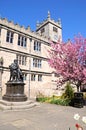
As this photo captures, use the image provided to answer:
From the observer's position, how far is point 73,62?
45.2ft

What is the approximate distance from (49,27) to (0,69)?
18607 mm

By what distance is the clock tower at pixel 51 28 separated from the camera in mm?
32550

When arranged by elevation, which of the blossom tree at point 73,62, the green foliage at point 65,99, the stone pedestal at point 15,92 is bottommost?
the green foliage at point 65,99

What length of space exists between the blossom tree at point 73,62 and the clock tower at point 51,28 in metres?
17.5

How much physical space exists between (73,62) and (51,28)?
834 inches

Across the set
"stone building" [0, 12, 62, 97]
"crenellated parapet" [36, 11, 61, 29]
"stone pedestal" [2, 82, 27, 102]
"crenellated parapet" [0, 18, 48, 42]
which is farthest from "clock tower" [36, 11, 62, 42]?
"stone pedestal" [2, 82, 27, 102]

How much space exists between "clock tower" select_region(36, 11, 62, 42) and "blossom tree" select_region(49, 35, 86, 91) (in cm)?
1748

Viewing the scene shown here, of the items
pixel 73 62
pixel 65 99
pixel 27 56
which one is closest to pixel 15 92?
pixel 65 99

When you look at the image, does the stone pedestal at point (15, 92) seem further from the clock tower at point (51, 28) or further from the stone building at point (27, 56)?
the clock tower at point (51, 28)

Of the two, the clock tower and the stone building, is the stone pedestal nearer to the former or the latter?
the stone building

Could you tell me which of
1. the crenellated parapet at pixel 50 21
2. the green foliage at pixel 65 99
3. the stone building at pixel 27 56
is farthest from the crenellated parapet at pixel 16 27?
the green foliage at pixel 65 99

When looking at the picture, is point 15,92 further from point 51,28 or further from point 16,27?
point 51,28

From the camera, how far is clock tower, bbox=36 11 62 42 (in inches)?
1281

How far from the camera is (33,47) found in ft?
80.2
